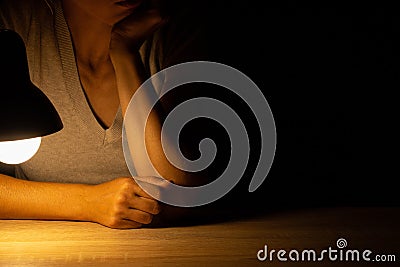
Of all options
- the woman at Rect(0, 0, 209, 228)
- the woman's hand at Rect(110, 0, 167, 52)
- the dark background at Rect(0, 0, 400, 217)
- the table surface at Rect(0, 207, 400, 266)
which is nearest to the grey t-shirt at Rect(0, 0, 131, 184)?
the woman at Rect(0, 0, 209, 228)

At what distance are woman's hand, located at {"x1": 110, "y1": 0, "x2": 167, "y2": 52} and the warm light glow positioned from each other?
1.41 feet

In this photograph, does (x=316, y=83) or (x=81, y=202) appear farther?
(x=316, y=83)

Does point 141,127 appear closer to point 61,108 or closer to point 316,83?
point 61,108

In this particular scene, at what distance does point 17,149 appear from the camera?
157 cm

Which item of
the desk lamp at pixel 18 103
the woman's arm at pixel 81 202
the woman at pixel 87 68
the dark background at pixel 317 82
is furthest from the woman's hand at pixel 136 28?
the desk lamp at pixel 18 103

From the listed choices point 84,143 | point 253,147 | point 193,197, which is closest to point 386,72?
point 253,147

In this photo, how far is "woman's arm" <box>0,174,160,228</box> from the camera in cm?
162

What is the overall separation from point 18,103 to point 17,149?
269 mm

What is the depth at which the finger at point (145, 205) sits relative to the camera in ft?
5.32

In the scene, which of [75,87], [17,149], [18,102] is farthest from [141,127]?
[18,102]

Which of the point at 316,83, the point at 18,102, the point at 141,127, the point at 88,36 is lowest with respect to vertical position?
the point at 18,102

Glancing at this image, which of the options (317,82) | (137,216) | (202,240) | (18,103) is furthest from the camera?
(317,82)

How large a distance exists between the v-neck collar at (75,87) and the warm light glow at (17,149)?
1.06 feet

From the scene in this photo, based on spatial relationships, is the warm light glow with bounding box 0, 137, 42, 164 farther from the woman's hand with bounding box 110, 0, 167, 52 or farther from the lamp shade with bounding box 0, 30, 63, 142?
the woman's hand with bounding box 110, 0, 167, 52
